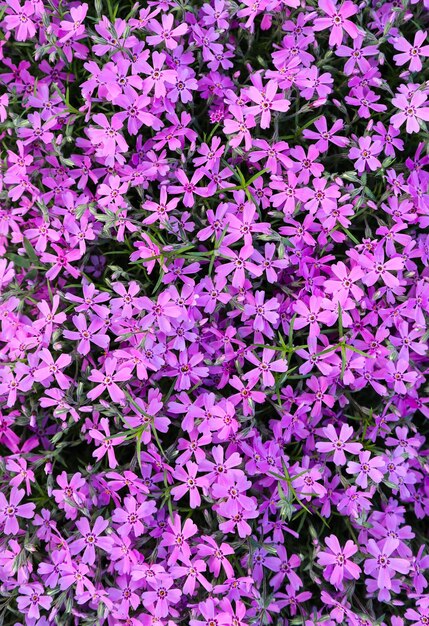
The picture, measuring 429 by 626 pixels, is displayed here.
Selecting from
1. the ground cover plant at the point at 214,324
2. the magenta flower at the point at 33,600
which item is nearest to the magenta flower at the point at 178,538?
the ground cover plant at the point at 214,324

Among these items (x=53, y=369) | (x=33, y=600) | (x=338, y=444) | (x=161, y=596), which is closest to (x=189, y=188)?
(x=53, y=369)

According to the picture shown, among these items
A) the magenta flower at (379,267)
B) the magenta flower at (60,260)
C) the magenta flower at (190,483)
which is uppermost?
the magenta flower at (379,267)

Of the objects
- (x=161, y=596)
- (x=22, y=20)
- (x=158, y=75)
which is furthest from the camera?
(x=22, y=20)

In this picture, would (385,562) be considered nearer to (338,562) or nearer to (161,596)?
(338,562)

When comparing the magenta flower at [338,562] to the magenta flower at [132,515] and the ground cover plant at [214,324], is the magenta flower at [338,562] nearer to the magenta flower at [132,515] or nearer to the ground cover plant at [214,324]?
the ground cover plant at [214,324]

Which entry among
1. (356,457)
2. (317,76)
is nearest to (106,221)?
(317,76)

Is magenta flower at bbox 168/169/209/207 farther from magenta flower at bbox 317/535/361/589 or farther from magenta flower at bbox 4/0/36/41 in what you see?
magenta flower at bbox 317/535/361/589

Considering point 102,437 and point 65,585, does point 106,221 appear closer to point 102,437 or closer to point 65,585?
point 102,437

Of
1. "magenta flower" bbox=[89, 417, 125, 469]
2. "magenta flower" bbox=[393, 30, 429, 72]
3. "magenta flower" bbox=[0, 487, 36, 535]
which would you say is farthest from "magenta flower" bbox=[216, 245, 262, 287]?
"magenta flower" bbox=[0, 487, 36, 535]
